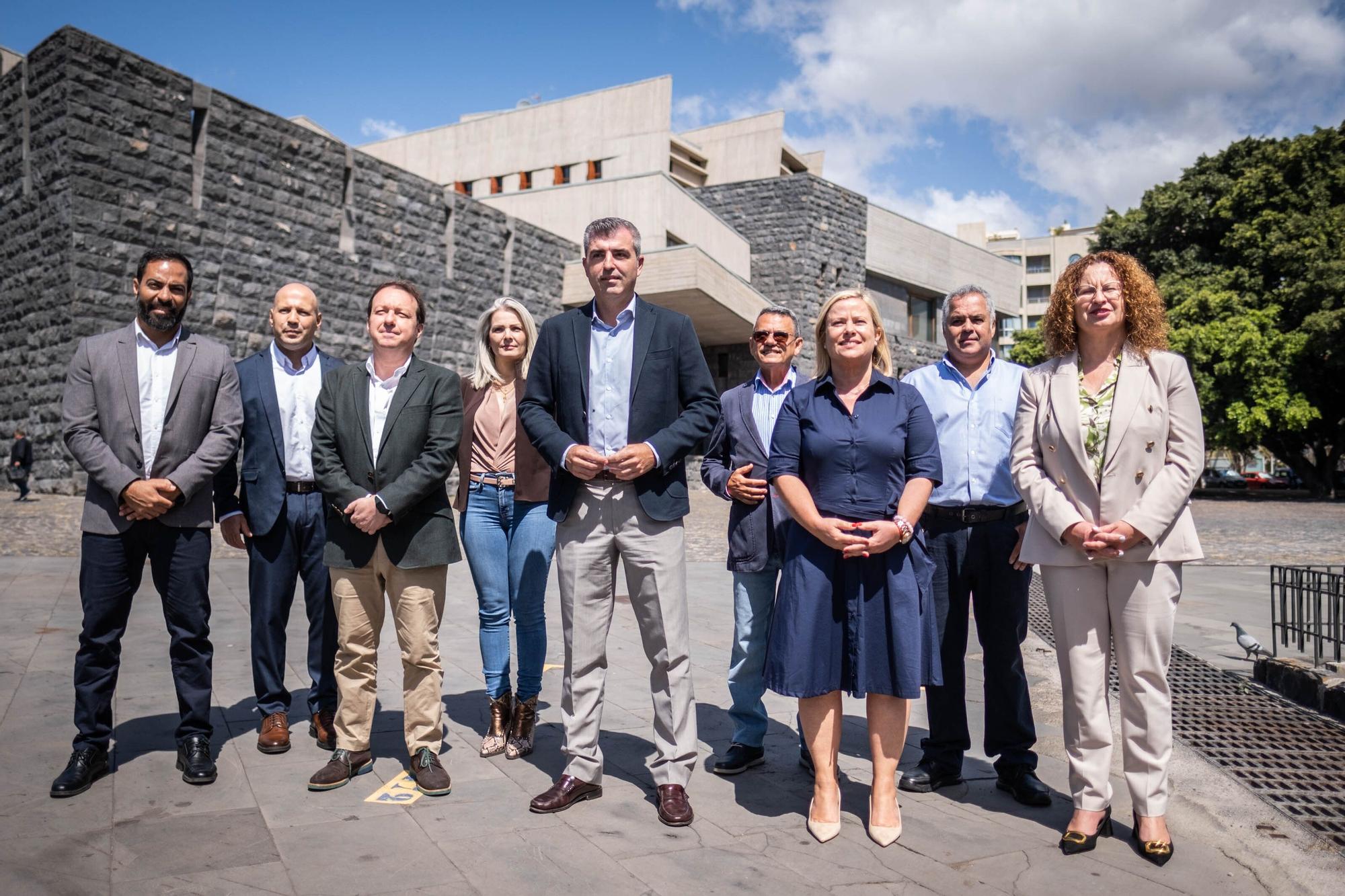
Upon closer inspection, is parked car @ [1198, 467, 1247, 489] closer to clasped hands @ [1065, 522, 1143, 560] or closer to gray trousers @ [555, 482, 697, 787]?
clasped hands @ [1065, 522, 1143, 560]

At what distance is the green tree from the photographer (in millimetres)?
28609

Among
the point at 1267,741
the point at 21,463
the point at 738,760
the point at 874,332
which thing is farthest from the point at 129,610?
the point at 21,463

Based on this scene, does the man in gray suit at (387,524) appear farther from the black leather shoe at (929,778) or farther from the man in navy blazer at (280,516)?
the black leather shoe at (929,778)

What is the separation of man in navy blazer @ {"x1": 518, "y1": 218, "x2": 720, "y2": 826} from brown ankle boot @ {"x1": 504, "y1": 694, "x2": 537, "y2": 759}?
1.91ft

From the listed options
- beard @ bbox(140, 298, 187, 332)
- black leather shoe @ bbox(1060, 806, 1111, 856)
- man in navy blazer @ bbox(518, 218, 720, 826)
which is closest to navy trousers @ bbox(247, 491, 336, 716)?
beard @ bbox(140, 298, 187, 332)

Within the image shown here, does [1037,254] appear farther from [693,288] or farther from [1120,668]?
[1120,668]

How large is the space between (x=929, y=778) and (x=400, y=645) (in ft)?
7.20

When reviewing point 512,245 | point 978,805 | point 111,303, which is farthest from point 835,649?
point 512,245

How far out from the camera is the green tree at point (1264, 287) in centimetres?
2861

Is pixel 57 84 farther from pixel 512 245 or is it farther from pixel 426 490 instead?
pixel 426 490

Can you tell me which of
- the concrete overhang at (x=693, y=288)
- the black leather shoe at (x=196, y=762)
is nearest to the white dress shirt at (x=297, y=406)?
the black leather shoe at (x=196, y=762)

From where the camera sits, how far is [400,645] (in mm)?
3756

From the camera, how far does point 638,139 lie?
34031 millimetres

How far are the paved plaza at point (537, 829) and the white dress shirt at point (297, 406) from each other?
1.24 metres
